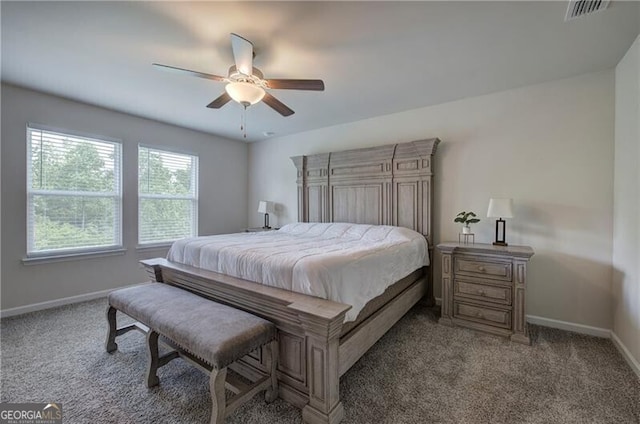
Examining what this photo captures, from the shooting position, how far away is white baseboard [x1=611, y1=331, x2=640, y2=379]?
2.06 meters

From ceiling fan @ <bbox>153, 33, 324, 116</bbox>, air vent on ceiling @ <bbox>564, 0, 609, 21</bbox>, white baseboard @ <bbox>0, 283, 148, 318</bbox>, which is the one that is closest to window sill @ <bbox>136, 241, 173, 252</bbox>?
white baseboard @ <bbox>0, 283, 148, 318</bbox>

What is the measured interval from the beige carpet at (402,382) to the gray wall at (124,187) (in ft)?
2.47

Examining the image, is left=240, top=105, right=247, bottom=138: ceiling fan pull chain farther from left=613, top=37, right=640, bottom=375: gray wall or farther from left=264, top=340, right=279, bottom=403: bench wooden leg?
left=613, top=37, right=640, bottom=375: gray wall

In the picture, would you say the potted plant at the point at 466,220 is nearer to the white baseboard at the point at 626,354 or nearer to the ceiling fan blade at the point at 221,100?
the white baseboard at the point at 626,354

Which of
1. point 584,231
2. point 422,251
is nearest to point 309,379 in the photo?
point 422,251

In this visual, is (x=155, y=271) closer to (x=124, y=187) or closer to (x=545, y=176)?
(x=124, y=187)

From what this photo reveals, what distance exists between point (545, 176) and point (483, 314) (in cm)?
164

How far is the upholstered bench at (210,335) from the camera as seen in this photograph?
4.91 feet

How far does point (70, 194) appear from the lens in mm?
3506

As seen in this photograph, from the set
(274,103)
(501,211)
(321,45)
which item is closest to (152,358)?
(274,103)

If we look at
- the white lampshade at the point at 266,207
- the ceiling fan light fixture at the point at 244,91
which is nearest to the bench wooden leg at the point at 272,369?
the ceiling fan light fixture at the point at 244,91

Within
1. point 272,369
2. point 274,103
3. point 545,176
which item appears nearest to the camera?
point 272,369

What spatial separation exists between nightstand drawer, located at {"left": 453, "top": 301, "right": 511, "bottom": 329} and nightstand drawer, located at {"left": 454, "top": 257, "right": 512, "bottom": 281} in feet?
1.07

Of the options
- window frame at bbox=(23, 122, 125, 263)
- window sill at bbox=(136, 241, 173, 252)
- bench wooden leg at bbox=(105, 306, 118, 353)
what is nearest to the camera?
bench wooden leg at bbox=(105, 306, 118, 353)
